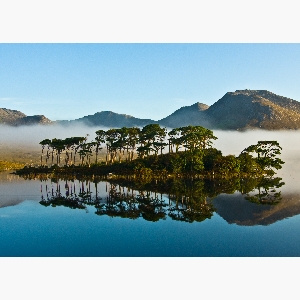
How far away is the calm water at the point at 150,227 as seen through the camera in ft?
29.4

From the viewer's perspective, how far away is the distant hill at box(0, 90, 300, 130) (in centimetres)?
10042

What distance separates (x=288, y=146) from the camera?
62.1 meters

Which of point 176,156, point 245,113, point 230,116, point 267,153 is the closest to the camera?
point 176,156

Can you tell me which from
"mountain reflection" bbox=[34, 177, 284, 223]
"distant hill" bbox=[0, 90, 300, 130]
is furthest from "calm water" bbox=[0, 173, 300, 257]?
"distant hill" bbox=[0, 90, 300, 130]

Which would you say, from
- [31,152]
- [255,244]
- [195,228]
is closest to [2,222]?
[195,228]

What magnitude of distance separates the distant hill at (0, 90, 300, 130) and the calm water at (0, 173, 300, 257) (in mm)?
67448

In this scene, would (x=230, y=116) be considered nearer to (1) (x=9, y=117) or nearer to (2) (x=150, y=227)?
(1) (x=9, y=117)

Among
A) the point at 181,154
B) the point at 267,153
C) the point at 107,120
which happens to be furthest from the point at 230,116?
the point at 181,154

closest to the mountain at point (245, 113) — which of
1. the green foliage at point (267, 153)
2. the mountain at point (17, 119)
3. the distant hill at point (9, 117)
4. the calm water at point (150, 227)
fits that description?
the mountain at point (17, 119)

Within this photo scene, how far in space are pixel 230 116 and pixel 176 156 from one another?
9023 centimetres

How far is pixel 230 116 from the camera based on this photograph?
118 m

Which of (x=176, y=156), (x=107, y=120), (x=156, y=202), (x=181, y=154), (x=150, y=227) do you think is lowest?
(x=150, y=227)

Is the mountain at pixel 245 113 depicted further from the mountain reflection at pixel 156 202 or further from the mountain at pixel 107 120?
the mountain reflection at pixel 156 202

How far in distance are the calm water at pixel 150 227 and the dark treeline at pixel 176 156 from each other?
1419 cm
